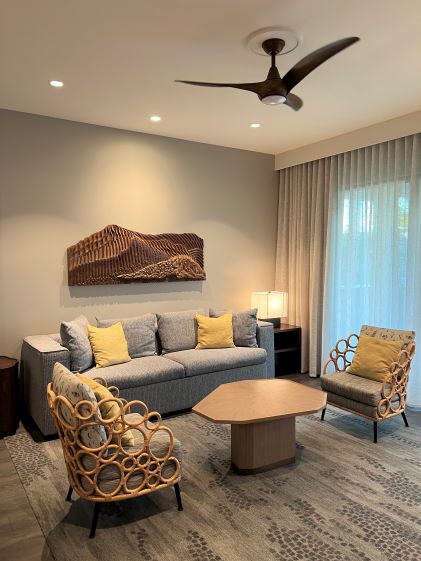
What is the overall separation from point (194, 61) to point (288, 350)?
11.7 feet

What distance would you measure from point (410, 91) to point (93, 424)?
3507mm

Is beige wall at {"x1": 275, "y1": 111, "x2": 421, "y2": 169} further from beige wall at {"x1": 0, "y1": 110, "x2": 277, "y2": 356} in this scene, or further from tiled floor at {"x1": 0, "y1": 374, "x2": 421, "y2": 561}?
tiled floor at {"x1": 0, "y1": 374, "x2": 421, "y2": 561}

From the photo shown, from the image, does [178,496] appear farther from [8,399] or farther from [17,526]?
[8,399]

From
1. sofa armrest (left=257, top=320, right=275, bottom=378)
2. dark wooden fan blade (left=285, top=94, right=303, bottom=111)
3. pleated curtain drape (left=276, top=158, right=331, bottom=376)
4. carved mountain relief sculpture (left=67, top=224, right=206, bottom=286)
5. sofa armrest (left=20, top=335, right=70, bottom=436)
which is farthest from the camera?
pleated curtain drape (left=276, top=158, right=331, bottom=376)

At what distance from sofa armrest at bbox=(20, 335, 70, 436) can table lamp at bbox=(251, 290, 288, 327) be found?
251 centimetres

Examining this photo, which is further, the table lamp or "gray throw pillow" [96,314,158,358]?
the table lamp

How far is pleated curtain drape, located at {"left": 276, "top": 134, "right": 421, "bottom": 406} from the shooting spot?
167 inches

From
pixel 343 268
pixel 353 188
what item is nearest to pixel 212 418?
pixel 343 268

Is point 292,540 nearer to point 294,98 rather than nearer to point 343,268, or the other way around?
point 294,98

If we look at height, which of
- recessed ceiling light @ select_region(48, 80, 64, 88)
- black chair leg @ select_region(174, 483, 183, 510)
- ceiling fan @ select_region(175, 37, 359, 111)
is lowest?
black chair leg @ select_region(174, 483, 183, 510)

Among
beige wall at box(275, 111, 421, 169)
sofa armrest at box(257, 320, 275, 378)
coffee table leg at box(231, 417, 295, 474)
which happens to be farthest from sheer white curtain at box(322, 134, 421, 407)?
coffee table leg at box(231, 417, 295, 474)

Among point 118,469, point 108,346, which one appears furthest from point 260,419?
point 108,346

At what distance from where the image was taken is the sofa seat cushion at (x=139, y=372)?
143 inches

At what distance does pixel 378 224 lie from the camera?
4.53 meters
